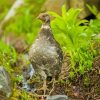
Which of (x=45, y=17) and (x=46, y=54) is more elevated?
(x=45, y=17)

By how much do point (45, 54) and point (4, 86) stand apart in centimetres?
55

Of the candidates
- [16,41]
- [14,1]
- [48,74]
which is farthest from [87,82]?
[14,1]

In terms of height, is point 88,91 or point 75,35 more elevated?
point 75,35

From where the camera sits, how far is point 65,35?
6309mm

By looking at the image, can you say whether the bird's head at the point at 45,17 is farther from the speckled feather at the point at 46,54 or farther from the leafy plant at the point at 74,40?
the leafy plant at the point at 74,40

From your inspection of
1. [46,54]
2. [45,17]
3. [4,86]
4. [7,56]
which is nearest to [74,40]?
[45,17]

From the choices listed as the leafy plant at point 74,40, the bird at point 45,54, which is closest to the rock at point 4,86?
the bird at point 45,54

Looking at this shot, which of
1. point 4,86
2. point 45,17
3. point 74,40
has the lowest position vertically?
point 4,86

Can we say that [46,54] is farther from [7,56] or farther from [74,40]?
[7,56]

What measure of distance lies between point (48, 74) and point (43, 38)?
41 cm

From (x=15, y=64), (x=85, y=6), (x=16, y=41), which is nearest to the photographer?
(x=15, y=64)

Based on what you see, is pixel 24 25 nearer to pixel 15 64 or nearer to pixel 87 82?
pixel 15 64

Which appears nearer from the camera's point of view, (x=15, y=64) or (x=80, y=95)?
(x=80, y=95)

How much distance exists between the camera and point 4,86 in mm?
5422
